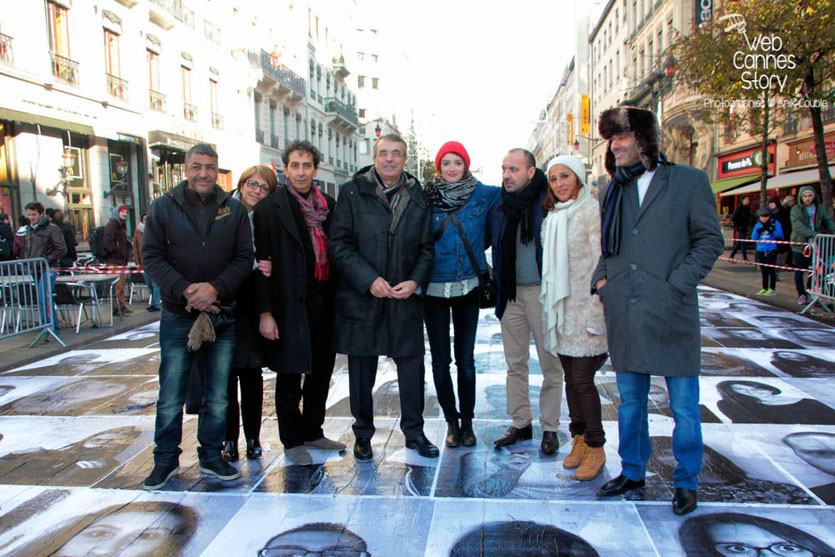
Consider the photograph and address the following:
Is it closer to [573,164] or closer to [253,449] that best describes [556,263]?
[573,164]

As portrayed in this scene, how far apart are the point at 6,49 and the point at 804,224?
15790 millimetres

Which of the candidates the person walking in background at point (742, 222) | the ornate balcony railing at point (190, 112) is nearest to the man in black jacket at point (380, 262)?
the person walking in background at point (742, 222)

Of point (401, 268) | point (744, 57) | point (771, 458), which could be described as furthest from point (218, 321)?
point (744, 57)

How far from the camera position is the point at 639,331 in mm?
2865

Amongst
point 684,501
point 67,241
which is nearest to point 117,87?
point 67,241

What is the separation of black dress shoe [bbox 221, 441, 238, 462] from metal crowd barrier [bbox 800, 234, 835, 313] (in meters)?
7.95

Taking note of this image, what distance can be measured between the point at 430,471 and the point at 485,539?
78 cm

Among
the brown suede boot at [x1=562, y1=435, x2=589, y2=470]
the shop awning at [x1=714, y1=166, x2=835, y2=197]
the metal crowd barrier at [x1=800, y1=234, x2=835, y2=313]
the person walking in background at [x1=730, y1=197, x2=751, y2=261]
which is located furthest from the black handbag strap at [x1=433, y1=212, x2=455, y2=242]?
the shop awning at [x1=714, y1=166, x2=835, y2=197]

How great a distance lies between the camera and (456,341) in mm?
3674

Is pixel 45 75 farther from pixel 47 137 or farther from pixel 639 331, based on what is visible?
pixel 639 331

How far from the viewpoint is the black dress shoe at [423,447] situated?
3.54m

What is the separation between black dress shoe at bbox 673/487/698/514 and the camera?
9.14 feet

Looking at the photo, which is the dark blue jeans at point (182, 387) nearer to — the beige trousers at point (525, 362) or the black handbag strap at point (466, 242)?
the black handbag strap at point (466, 242)

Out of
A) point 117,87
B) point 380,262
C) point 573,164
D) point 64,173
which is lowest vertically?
point 380,262
